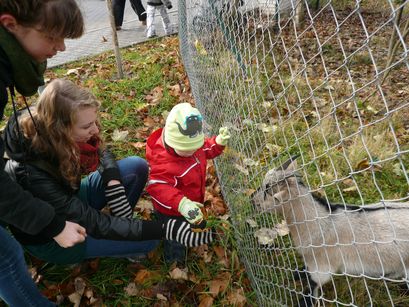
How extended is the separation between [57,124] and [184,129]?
2.13 ft

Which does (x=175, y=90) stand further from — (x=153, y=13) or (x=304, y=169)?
(x=304, y=169)

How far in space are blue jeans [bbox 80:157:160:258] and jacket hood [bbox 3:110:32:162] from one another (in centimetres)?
66

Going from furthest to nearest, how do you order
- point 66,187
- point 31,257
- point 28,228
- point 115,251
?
point 31,257, point 115,251, point 66,187, point 28,228

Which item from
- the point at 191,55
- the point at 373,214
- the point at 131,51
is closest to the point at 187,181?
the point at 373,214

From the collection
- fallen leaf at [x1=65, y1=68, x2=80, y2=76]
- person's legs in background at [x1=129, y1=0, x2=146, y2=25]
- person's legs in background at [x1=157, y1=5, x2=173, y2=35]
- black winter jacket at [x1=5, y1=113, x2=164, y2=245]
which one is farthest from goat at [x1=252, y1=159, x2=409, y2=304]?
person's legs in background at [x1=129, y1=0, x2=146, y2=25]

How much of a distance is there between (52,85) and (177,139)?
2.33 ft

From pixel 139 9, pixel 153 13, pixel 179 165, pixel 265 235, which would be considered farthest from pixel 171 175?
pixel 139 9

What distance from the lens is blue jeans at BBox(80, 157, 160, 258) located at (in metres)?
2.18

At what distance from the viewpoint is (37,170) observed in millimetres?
1812

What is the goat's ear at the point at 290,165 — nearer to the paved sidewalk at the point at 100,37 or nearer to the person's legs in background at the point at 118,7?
the paved sidewalk at the point at 100,37

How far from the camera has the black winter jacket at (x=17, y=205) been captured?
1.32 m

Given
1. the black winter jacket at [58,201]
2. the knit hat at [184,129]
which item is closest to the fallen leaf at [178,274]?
the black winter jacket at [58,201]

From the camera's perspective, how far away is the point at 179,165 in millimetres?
2119

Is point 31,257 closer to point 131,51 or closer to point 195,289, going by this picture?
point 195,289
